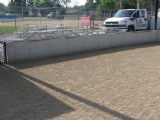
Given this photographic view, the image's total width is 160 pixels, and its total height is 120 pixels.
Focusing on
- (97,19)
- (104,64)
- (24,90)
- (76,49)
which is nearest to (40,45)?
(76,49)

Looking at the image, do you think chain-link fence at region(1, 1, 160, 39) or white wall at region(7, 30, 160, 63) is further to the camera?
chain-link fence at region(1, 1, 160, 39)

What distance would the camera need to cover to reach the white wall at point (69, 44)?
9245 millimetres

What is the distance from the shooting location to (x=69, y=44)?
36.0 ft

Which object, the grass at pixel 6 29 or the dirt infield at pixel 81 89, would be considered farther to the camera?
the grass at pixel 6 29

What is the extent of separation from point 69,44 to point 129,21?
248 inches

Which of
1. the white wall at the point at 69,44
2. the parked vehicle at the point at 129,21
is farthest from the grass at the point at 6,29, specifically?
the white wall at the point at 69,44

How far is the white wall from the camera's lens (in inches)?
364

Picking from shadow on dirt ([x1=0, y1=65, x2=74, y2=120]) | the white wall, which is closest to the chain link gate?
the white wall

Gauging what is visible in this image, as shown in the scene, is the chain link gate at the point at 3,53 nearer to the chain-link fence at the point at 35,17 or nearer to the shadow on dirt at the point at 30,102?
the shadow on dirt at the point at 30,102

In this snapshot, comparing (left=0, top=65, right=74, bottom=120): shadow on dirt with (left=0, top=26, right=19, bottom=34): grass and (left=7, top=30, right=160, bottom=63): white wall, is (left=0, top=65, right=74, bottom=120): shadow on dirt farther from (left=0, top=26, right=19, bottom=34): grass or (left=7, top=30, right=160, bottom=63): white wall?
(left=0, top=26, right=19, bottom=34): grass

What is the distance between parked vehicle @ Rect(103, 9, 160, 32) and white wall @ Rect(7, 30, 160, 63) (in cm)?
142

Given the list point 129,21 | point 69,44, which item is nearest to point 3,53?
point 69,44

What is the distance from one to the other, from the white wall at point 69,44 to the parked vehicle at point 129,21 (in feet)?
4.66

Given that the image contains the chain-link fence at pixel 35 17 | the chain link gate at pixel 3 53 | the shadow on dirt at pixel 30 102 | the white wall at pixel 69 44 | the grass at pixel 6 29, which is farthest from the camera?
the grass at pixel 6 29
